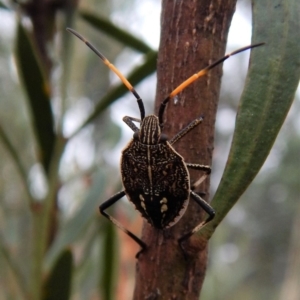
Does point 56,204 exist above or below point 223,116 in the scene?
above

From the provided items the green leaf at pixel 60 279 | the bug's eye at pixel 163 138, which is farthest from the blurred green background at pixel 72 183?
the bug's eye at pixel 163 138

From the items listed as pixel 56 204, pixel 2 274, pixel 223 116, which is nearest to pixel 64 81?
pixel 56 204

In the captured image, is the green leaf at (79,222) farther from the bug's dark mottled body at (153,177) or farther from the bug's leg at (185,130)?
the bug's leg at (185,130)

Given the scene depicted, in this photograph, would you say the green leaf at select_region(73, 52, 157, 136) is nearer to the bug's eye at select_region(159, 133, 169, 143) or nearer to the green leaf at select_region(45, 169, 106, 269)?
the green leaf at select_region(45, 169, 106, 269)

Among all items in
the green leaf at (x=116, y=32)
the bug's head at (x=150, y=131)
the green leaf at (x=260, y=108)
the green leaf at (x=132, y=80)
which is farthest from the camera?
the green leaf at (x=116, y=32)

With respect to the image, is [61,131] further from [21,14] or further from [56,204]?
[21,14]
